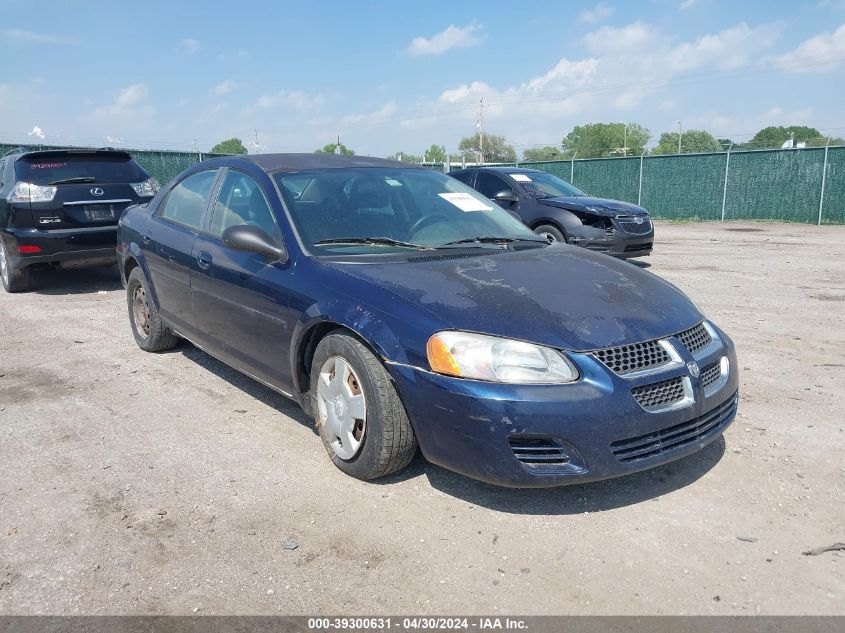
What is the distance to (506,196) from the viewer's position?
1068 centimetres

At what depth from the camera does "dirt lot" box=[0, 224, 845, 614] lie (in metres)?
2.56

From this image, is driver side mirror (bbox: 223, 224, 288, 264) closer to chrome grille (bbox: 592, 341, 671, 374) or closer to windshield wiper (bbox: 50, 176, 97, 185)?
chrome grille (bbox: 592, 341, 671, 374)

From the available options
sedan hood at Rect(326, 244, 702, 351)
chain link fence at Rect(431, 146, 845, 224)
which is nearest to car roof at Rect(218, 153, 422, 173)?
sedan hood at Rect(326, 244, 702, 351)

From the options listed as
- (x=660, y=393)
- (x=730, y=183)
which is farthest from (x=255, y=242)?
(x=730, y=183)

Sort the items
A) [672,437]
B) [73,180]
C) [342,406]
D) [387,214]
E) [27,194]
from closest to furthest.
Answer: [672,437], [342,406], [387,214], [27,194], [73,180]

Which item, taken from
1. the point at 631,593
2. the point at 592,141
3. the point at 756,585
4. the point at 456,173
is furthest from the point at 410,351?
the point at 592,141

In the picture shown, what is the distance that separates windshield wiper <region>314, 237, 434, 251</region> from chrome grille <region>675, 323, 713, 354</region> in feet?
4.67

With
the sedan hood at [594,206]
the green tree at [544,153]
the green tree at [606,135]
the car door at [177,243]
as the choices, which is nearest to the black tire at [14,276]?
the car door at [177,243]

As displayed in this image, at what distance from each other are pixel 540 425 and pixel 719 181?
69.9 feet

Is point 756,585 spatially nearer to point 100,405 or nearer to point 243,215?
point 243,215

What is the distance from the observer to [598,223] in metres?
10.0

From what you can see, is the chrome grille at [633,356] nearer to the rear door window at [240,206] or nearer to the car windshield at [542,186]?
the rear door window at [240,206]

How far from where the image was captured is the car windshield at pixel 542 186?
10.6 meters

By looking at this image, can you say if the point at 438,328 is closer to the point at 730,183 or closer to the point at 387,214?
the point at 387,214
